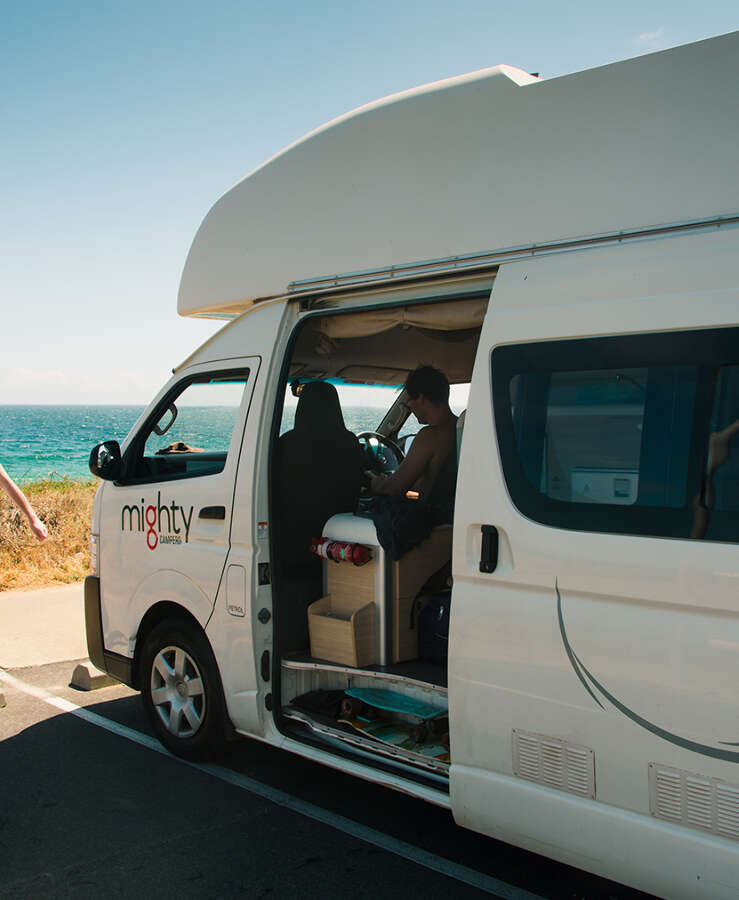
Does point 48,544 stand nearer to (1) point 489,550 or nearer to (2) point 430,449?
(2) point 430,449

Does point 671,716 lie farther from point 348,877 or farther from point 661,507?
point 348,877

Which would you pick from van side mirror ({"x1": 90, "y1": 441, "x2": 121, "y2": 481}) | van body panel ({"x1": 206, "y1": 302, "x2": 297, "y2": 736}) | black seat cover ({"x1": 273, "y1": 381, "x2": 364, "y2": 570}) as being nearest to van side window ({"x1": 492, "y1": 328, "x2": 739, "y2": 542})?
van body panel ({"x1": 206, "y1": 302, "x2": 297, "y2": 736})

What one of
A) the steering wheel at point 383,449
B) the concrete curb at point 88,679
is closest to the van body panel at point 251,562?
the concrete curb at point 88,679

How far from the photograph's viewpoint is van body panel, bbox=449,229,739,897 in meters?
2.53

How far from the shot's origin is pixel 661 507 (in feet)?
8.87

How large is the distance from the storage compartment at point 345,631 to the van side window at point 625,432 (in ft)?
4.69

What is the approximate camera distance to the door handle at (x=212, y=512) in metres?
4.21

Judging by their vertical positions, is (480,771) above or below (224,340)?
below

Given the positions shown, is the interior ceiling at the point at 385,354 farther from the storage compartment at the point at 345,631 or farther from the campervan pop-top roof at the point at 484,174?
the storage compartment at the point at 345,631

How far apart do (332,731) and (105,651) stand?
1.85m

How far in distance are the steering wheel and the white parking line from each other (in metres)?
2.71

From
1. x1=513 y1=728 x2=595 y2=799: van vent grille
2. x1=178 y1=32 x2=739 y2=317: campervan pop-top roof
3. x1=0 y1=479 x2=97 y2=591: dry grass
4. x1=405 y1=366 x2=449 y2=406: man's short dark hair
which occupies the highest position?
x1=178 y1=32 x2=739 y2=317: campervan pop-top roof

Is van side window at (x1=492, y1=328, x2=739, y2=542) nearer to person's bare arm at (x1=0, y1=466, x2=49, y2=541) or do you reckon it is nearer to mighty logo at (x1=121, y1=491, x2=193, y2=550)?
mighty logo at (x1=121, y1=491, x2=193, y2=550)

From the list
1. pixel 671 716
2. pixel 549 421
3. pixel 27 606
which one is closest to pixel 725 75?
pixel 549 421
